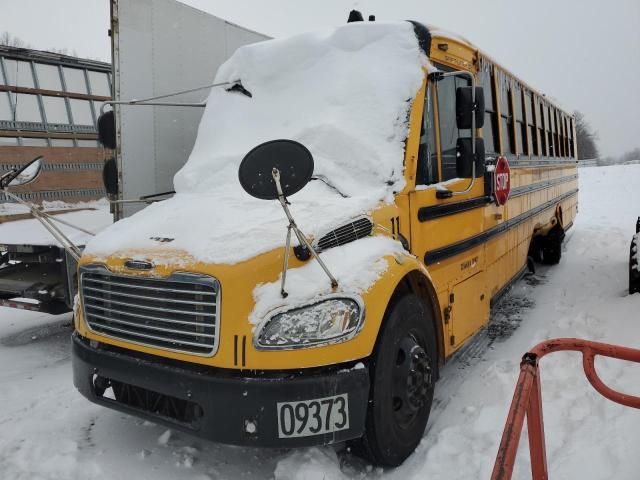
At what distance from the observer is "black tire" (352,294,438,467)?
2609mm

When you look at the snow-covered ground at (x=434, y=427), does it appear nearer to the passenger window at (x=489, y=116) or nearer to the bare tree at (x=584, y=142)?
the passenger window at (x=489, y=116)

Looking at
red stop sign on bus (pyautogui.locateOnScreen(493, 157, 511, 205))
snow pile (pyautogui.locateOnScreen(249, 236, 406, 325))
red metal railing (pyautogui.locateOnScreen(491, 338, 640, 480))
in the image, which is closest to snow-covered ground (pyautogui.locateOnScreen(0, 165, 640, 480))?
red metal railing (pyautogui.locateOnScreen(491, 338, 640, 480))

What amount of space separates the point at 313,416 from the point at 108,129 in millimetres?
3312

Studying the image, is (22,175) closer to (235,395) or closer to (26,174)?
(26,174)

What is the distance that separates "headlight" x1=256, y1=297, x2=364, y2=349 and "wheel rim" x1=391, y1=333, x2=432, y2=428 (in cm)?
50

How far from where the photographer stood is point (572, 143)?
35.6 feet

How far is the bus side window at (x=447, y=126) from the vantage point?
3.51 meters

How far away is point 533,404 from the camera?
81.5 inches

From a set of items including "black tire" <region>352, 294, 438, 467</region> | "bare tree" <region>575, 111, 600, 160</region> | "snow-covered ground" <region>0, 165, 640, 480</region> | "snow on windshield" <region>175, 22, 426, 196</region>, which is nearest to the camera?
"black tire" <region>352, 294, 438, 467</region>

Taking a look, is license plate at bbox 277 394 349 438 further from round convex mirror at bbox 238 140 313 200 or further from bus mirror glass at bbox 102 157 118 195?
bus mirror glass at bbox 102 157 118 195

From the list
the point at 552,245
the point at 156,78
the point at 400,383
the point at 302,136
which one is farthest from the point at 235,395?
the point at 552,245

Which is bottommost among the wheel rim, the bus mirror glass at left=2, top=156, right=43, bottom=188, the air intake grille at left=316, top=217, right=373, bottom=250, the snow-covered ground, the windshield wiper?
the snow-covered ground

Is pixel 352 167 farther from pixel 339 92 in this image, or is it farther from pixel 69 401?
pixel 69 401

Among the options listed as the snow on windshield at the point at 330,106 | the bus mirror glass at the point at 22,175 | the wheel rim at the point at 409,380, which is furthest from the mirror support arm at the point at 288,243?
the bus mirror glass at the point at 22,175
